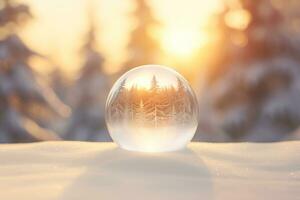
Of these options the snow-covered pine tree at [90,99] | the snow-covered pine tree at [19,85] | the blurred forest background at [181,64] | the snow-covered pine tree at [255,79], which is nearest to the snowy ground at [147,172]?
the blurred forest background at [181,64]

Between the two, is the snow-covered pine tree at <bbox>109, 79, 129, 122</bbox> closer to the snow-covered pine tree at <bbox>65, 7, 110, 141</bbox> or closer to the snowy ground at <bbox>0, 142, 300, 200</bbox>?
the snowy ground at <bbox>0, 142, 300, 200</bbox>

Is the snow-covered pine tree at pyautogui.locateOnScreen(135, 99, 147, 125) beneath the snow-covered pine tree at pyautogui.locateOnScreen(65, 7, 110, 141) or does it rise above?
above

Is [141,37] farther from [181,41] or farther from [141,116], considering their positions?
[141,116]

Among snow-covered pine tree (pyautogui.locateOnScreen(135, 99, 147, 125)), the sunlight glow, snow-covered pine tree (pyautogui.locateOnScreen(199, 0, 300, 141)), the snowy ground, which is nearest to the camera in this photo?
the snowy ground

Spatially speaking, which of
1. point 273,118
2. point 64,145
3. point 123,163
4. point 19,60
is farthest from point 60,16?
point 123,163

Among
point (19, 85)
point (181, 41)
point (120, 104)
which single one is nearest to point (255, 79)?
point (181, 41)

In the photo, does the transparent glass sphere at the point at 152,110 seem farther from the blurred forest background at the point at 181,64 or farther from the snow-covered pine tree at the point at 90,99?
the snow-covered pine tree at the point at 90,99

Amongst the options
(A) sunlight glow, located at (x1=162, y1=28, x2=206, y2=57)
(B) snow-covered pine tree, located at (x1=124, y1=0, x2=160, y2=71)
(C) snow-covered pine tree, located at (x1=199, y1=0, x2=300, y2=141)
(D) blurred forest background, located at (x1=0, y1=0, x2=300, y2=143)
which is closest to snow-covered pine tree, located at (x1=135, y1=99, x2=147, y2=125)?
(A) sunlight glow, located at (x1=162, y1=28, x2=206, y2=57)
